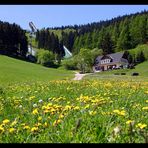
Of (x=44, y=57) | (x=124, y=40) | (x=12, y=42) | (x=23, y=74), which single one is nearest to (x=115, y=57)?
(x=124, y=40)

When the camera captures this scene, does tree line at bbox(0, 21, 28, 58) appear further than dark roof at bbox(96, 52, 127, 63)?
No

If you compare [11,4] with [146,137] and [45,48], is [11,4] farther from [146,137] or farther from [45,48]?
[45,48]

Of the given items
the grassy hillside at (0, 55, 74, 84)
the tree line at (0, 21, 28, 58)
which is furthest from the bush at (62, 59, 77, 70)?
the grassy hillside at (0, 55, 74, 84)

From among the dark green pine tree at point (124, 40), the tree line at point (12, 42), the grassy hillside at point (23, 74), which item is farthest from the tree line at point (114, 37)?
the grassy hillside at point (23, 74)

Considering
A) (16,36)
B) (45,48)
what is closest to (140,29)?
(45,48)

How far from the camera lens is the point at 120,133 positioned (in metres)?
3.93

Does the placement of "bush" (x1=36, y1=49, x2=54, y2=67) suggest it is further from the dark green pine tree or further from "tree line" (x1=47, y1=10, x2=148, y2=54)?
the dark green pine tree

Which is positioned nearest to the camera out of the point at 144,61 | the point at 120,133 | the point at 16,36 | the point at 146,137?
the point at 146,137

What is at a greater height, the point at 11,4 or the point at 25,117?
the point at 11,4

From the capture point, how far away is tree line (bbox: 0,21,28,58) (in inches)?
3809

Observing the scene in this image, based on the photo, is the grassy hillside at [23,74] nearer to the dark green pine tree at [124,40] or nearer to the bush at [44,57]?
the bush at [44,57]

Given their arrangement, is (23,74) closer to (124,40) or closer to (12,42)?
(12,42)

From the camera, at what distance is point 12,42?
340 feet
